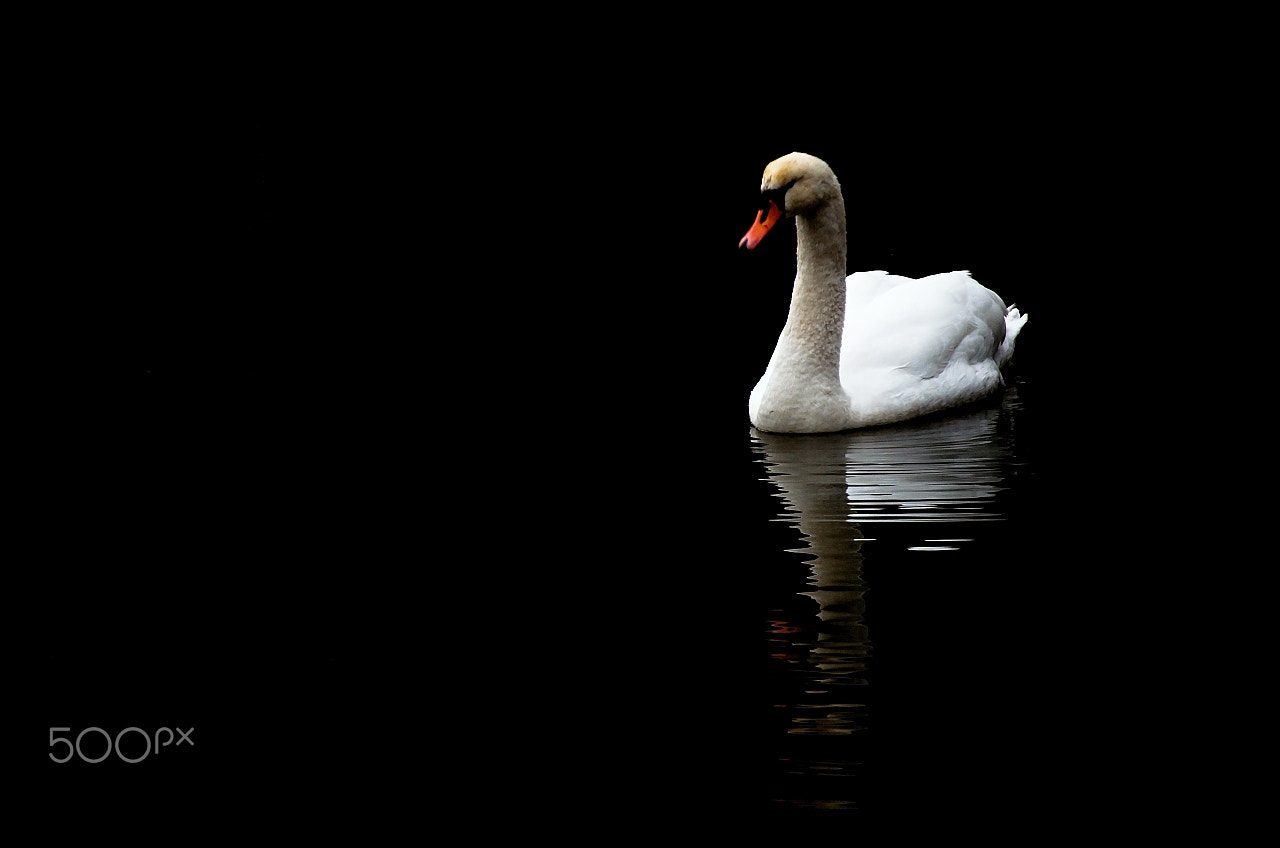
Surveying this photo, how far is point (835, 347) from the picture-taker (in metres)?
10.1

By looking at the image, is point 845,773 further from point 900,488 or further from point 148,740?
point 900,488

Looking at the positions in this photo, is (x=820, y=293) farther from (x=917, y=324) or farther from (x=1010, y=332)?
(x=1010, y=332)

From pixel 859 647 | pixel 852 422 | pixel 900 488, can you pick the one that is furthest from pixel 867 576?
pixel 852 422

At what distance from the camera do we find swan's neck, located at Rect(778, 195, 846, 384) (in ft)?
32.9

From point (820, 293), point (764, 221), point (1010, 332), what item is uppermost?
point (764, 221)

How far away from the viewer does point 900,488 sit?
864 cm

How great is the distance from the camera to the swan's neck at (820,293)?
32.9 ft

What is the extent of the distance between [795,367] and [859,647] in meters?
3.58

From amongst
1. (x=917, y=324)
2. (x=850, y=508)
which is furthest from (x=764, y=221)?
(x=850, y=508)

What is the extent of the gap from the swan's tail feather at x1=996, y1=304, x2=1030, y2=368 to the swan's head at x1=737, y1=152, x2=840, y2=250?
7.45 ft

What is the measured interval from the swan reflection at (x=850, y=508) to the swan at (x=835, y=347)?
0.12m

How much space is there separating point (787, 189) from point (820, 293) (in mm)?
643

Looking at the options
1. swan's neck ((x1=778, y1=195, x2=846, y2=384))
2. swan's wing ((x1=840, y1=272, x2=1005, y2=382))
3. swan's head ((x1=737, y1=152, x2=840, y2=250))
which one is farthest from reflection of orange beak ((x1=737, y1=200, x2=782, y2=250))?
swan's wing ((x1=840, y1=272, x2=1005, y2=382))

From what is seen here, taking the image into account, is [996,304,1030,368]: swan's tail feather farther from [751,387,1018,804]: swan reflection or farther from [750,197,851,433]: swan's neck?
[750,197,851,433]: swan's neck
